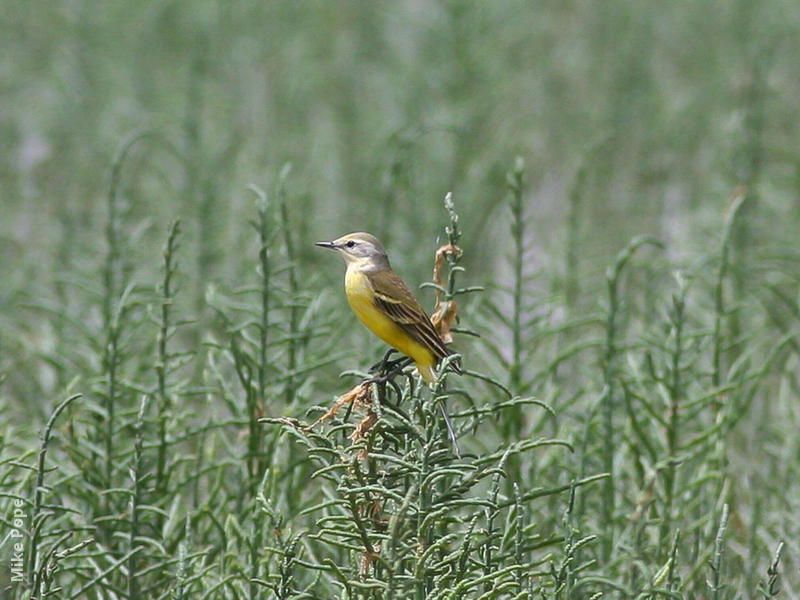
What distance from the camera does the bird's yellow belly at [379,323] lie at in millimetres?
2494

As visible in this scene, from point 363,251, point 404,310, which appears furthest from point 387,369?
point 363,251

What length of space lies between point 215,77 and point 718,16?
11.7 feet

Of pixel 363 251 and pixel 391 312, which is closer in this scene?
pixel 391 312

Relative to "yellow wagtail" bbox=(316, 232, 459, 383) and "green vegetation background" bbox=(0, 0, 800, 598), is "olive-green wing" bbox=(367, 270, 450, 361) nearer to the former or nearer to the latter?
"yellow wagtail" bbox=(316, 232, 459, 383)

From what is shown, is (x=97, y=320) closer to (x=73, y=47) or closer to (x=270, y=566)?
(x=270, y=566)

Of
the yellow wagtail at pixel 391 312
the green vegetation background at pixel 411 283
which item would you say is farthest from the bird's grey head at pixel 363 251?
the green vegetation background at pixel 411 283

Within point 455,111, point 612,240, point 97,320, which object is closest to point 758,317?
point 612,240

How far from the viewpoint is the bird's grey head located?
9.15 feet

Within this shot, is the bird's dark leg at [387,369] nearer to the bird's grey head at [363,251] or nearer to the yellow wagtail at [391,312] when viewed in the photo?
the yellow wagtail at [391,312]

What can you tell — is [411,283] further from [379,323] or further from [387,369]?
[387,369]

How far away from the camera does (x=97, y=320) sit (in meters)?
4.93

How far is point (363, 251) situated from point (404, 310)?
39cm

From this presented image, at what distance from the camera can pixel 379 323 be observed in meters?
2.59

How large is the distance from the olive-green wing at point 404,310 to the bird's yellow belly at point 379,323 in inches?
0.5
